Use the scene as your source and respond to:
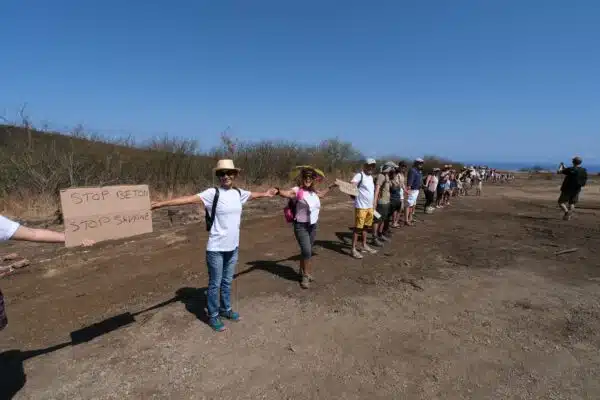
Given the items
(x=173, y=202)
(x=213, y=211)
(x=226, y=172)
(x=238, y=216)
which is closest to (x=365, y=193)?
(x=238, y=216)

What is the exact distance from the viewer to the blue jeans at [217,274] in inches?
159

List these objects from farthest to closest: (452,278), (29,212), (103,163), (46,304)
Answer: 1. (103,163)
2. (29,212)
3. (452,278)
4. (46,304)

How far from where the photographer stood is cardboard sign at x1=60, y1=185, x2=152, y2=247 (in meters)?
3.22

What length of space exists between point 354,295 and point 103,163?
42.9 ft

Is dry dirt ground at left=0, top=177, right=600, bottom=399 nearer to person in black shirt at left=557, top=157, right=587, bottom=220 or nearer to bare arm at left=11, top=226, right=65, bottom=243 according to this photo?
bare arm at left=11, top=226, right=65, bottom=243

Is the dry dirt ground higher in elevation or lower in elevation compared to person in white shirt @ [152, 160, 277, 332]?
lower

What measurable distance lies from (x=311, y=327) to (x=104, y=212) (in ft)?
8.87

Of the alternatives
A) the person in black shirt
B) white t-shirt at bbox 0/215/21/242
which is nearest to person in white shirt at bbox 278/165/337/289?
white t-shirt at bbox 0/215/21/242

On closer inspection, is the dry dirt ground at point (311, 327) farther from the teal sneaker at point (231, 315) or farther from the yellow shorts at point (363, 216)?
the yellow shorts at point (363, 216)

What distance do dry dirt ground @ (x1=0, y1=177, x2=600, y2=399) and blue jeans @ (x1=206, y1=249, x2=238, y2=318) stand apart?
339 millimetres

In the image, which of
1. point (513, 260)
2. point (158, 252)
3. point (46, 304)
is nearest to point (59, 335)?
point (46, 304)

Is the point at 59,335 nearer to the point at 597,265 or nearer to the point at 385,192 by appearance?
the point at 385,192

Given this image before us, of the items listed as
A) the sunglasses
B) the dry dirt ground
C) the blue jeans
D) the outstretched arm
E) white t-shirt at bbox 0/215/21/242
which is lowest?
the dry dirt ground

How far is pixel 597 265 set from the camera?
7.00m
